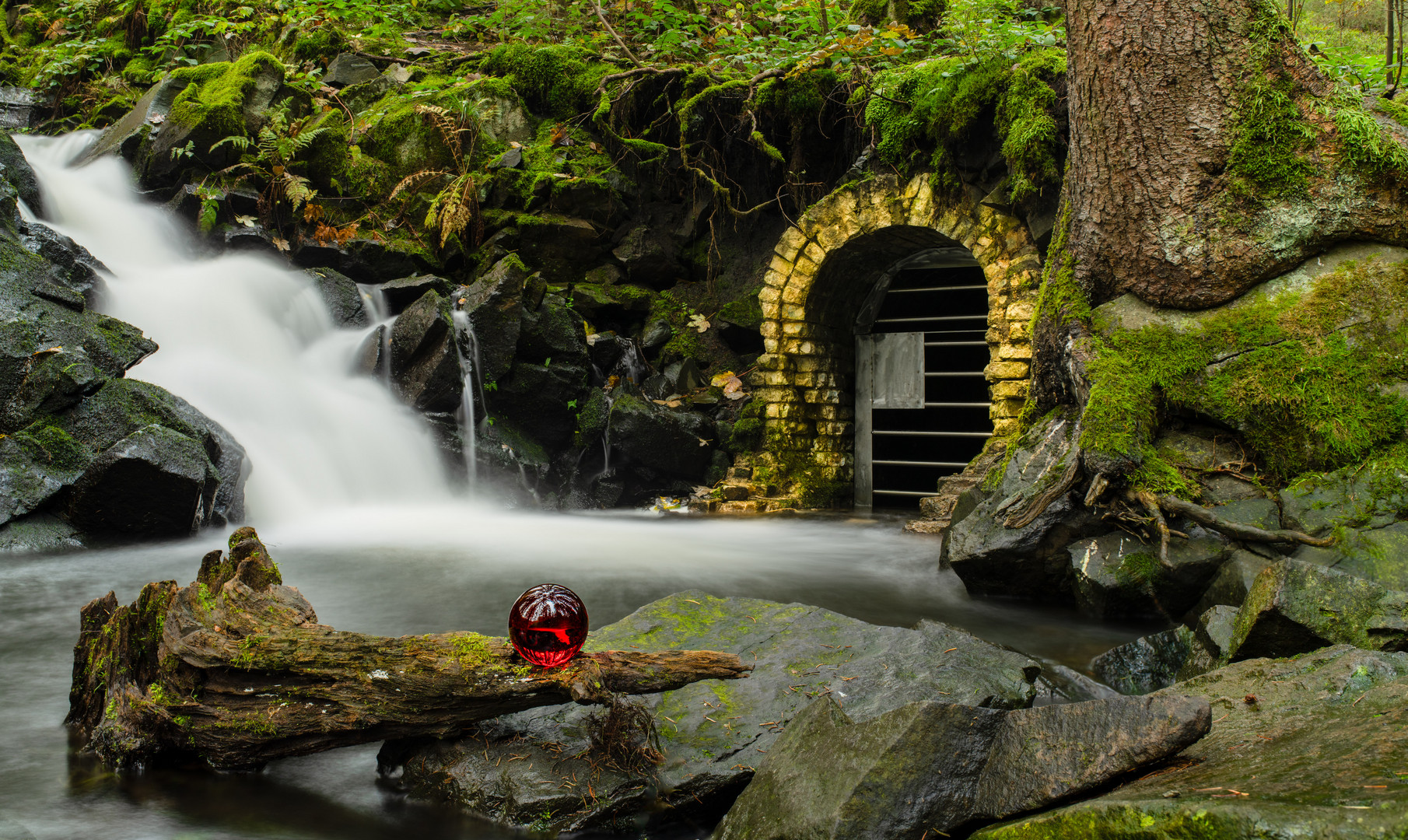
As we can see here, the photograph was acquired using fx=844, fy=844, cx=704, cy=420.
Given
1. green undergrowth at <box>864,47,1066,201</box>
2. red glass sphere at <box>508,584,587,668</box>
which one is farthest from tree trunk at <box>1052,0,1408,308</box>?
red glass sphere at <box>508,584,587,668</box>

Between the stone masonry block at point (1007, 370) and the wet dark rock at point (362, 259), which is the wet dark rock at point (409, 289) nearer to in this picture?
the wet dark rock at point (362, 259)

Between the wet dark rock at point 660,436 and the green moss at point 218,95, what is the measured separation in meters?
5.56

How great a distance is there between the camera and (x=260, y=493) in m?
7.00

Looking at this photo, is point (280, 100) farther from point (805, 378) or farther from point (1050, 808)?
point (1050, 808)

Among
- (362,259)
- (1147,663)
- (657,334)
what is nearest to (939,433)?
(657,334)

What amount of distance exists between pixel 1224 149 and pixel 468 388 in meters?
6.95

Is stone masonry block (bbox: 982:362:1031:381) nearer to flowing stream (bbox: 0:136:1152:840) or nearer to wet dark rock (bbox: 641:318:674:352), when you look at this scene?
flowing stream (bbox: 0:136:1152:840)

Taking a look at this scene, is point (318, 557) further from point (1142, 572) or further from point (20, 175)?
point (20, 175)

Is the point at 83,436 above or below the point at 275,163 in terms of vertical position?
below

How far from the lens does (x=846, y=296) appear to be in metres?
9.89

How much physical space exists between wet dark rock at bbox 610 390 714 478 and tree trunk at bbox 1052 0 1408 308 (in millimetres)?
5572

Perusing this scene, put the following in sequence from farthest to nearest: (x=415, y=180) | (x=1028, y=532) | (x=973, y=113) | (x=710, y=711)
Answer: (x=415, y=180)
(x=973, y=113)
(x=1028, y=532)
(x=710, y=711)

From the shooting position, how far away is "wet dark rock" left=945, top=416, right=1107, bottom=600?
4605 mm

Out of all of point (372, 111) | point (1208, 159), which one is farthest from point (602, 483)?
point (1208, 159)
